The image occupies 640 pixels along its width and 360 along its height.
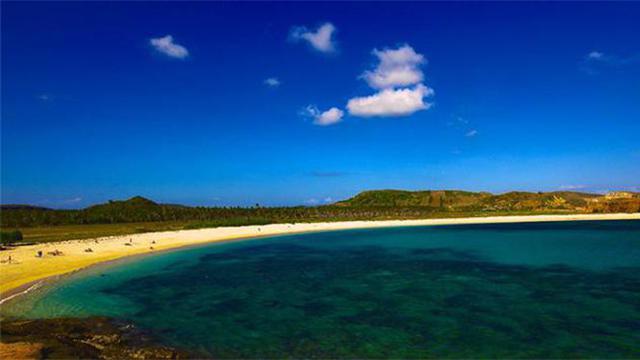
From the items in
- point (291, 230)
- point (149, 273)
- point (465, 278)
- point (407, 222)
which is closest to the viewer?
point (465, 278)

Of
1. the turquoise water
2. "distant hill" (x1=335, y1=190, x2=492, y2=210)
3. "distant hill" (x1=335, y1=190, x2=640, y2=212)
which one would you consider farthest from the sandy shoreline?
"distant hill" (x1=335, y1=190, x2=492, y2=210)

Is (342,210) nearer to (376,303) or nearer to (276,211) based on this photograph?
(276,211)

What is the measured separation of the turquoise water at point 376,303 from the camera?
14.7m

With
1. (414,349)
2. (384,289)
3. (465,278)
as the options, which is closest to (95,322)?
(414,349)

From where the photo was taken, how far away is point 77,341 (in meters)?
14.8

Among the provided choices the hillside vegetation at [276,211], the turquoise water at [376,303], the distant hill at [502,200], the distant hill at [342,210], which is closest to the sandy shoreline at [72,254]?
the turquoise water at [376,303]

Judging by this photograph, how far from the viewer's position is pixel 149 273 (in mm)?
31922

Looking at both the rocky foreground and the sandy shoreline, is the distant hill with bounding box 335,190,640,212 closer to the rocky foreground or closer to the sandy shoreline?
the sandy shoreline

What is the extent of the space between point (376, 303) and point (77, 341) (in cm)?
1238

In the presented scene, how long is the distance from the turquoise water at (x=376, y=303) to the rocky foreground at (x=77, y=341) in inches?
36.7

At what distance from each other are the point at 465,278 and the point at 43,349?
22.2 m

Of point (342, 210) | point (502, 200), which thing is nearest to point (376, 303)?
point (342, 210)

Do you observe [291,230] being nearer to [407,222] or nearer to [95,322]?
[407,222]

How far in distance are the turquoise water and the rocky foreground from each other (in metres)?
0.93
